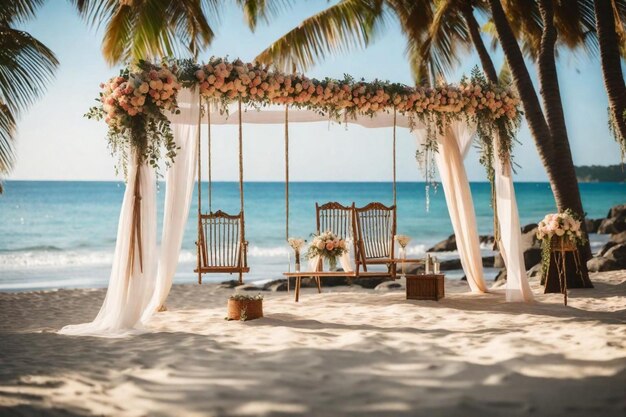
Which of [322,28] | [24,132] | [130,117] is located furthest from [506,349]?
[24,132]

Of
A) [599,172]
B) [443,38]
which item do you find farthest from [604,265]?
[599,172]

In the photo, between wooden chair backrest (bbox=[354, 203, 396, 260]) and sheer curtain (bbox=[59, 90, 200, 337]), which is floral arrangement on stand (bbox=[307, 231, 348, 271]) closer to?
wooden chair backrest (bbox=[354, 203, 396, 260])

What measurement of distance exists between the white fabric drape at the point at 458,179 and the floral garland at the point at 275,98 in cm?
20

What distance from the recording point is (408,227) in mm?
32500

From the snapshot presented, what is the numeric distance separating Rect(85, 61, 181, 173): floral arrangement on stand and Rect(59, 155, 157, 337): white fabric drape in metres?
0.17

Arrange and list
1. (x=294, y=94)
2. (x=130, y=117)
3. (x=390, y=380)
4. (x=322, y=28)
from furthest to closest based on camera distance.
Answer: (x=322, y=28) < (x=294, y=94) < (x=130, y=117) < (x=390, y=380)

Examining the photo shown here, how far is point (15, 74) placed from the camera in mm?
7727

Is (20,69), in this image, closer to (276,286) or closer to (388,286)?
(276,286)

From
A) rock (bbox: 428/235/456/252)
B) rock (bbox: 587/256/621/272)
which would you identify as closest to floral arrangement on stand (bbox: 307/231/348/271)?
rock (bbox: 587/256/621/272)

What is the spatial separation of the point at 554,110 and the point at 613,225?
1437 cm

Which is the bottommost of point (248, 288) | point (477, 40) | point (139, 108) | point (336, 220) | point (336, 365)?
point (248, 288)

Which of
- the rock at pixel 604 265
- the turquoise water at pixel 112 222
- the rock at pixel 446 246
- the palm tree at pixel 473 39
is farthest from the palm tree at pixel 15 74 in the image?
the rock at pixel 446 246

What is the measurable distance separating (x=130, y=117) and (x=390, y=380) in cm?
340

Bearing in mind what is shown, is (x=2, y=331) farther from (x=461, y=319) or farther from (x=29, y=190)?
(x=29, y=190)
